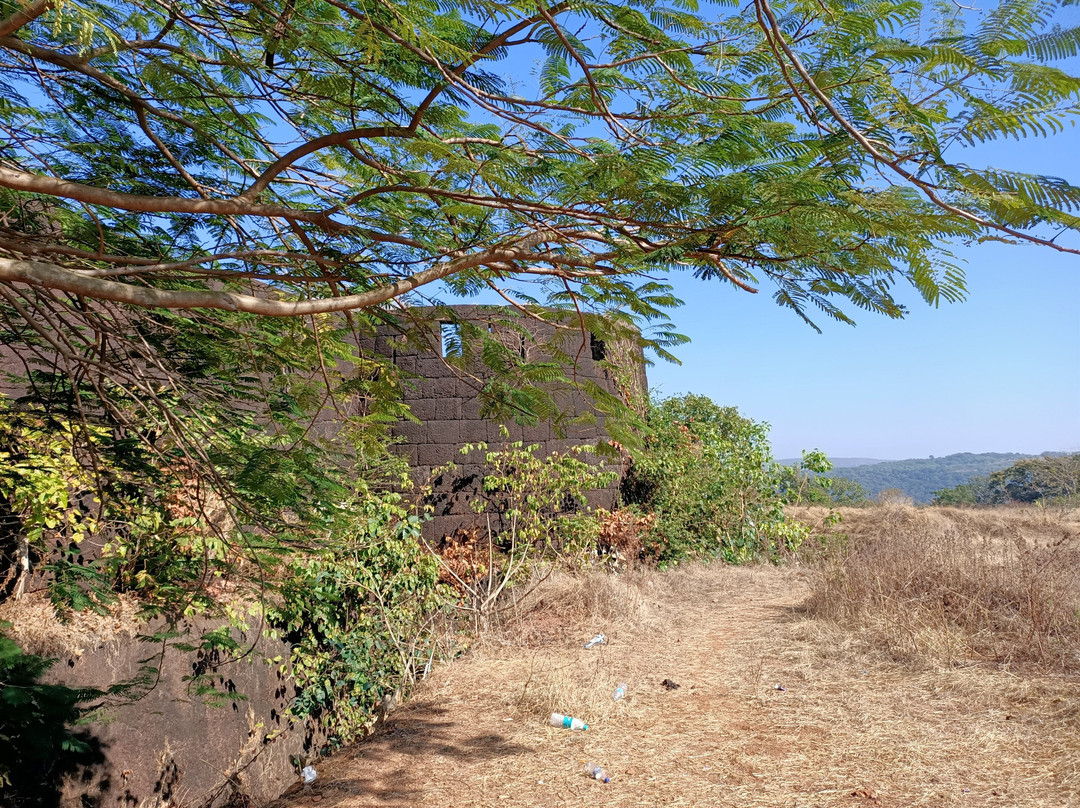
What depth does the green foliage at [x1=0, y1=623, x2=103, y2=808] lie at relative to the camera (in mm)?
3033

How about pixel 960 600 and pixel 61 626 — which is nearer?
pixel 61 626

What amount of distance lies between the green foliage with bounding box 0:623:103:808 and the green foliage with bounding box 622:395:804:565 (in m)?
7.57

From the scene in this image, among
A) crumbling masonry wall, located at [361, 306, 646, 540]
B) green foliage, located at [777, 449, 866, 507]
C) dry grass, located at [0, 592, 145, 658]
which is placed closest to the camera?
dry grass, located at [0, 592, 145, 658]

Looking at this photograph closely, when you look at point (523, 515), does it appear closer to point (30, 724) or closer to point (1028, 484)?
point (30, 724)

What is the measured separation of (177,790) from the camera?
4504 mm

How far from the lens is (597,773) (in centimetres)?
439

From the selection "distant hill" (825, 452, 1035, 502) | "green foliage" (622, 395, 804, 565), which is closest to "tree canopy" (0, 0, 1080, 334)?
"green foliage" (622, 395, 804, 565)

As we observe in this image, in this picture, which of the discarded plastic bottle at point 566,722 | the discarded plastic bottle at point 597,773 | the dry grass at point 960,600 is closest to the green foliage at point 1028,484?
the dry grass at point 960,600

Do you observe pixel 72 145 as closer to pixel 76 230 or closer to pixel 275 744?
pixel 76 230

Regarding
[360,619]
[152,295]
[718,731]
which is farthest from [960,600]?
[152,295]

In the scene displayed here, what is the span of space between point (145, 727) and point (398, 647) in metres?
2.12

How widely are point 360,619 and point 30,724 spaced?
305 centimetres

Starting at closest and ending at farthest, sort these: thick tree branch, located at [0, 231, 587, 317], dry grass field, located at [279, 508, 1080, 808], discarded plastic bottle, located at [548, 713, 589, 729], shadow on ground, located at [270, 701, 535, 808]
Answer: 1. thick tree branch, located at [0, 231, 587, 317]
2. dry grass field, located at [279, 508, 1080, 808]
3. shadow on ground, located at [270, 701, 535, 808]
4. discarded plastic bottle, located at [548, 713, 589, 729]

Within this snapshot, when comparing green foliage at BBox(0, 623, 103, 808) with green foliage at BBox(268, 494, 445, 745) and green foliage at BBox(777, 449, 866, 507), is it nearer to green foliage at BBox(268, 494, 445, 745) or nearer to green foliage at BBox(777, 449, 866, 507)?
green foliage at BBox(268, 494, 445, 745)
